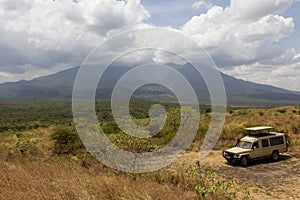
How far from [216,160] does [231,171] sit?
2911mm

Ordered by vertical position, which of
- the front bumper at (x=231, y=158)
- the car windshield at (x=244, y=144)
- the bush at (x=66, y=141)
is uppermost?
the bush at (x=66, y=141)

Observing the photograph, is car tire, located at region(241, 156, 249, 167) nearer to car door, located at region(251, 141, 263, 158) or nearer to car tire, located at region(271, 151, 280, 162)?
car door, located at region(251, 141, 263, 158)

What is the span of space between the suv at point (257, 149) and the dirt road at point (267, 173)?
0.43 meters

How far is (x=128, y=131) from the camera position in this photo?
1153 centimetres

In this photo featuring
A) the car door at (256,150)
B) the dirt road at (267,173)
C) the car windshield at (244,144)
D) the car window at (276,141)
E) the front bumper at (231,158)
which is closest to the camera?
the dirt road at (267,173)

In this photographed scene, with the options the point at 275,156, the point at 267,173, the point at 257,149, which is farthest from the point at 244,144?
the point at 267,173

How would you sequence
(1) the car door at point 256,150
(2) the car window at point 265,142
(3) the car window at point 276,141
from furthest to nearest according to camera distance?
(3) the car window at point 276,141
(2) the car window at point 265,142
(1) the car door at point 256,150

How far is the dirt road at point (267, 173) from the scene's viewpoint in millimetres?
11680

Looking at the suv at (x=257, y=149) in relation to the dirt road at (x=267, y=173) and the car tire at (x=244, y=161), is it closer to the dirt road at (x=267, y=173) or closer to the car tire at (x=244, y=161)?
the car tire at (x=244, y=161)

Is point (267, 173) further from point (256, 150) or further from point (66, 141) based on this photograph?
point (66, 141)

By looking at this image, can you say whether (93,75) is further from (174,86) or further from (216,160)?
(216,160)

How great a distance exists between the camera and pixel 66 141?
22.1 meters

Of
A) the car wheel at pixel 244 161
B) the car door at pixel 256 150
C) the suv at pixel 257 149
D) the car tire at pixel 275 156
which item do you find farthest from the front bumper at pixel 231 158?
the car tire at pixel 275 156

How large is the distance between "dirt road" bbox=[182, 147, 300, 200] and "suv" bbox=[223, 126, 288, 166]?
0.43 metres
